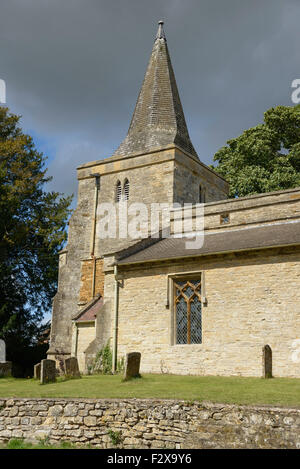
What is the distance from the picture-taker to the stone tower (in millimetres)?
23938

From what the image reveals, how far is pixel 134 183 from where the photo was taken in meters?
24.8

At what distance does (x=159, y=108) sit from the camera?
89.4ft

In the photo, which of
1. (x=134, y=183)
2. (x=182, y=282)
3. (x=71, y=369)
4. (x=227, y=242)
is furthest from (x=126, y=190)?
(x=71, y=369)

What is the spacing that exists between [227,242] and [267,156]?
15070mm

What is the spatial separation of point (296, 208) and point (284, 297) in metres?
5.55

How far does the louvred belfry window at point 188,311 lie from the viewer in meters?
16.0

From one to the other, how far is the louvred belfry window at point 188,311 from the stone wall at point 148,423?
6.70 meters

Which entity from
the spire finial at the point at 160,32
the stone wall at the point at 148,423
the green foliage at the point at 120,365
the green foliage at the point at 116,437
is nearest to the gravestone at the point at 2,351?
the green foliage at the point at 120,365

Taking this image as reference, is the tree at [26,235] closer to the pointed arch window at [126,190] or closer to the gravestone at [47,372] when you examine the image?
the pointed arch window at [126,190]

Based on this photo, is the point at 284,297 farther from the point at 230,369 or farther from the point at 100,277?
the point at 100,277

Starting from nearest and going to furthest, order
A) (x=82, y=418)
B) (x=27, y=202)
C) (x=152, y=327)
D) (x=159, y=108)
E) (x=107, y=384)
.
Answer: (x=82, y=418) < (x=107, y=384) < (x=152, y=327) < (x=159, y=108) < (x=27, y=202)

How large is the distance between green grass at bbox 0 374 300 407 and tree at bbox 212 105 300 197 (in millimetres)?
17266

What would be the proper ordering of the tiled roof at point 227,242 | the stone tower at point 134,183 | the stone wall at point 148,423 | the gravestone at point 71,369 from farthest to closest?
1. the stone tower at point 134,183
2. the tiled roof at point 227,242
3. the gravestone at point 71,369
4. the stone wall at point 148,423
